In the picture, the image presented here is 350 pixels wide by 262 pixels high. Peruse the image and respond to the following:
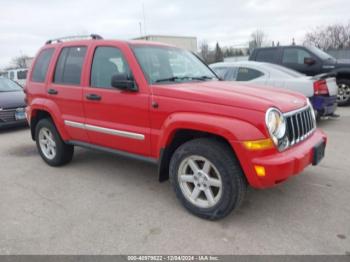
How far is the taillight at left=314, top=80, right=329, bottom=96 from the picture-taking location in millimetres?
6789

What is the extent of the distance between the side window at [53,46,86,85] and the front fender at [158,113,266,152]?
1699mm

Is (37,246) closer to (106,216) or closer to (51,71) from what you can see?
(106,216)

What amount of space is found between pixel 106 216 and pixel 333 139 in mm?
4632

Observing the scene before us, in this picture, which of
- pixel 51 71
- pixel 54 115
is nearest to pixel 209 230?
pixel 54 115

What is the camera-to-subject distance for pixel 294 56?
370 inches

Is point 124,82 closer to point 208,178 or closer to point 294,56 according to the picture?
point 208,178

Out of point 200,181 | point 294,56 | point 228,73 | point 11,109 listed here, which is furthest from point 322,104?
point 11,109

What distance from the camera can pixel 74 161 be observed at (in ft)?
17.5

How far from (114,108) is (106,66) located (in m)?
0.58

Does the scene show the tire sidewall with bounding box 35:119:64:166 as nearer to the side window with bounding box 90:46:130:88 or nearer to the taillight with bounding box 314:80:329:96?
the side window with bounding box 90:46:130:88

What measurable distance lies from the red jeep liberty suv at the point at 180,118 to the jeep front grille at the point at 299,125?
0.03 ft

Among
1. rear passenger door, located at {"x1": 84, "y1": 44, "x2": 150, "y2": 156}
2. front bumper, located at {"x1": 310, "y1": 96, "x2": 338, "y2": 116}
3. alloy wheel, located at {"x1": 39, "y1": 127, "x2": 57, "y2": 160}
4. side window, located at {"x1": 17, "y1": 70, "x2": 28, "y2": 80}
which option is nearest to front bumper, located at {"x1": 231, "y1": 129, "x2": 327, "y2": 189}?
rear passenger door, located at {"x1": 84, "y1": 44, "x2": 150, "y2": 156}

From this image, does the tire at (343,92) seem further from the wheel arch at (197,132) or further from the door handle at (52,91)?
the door handle at (52,91)

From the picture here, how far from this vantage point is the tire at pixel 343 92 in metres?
9.22
